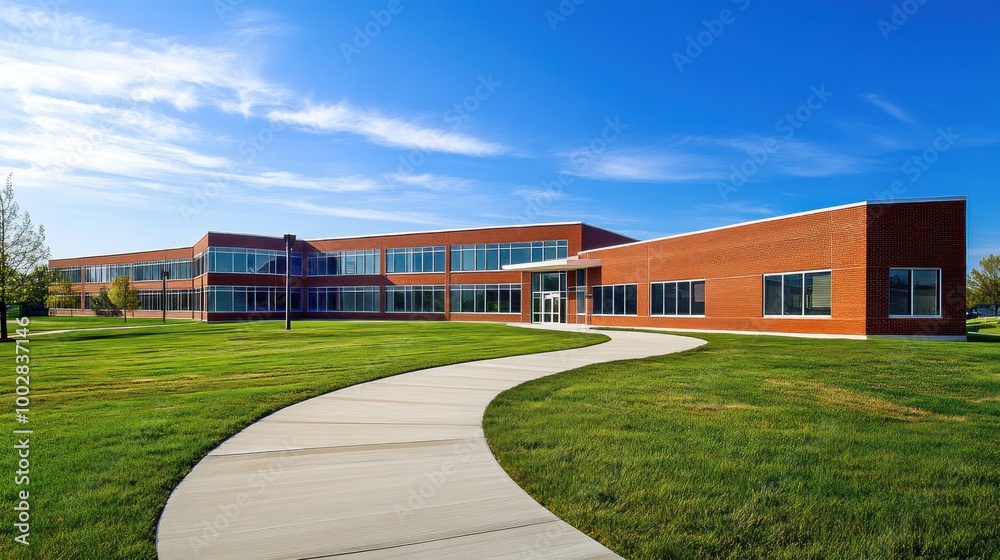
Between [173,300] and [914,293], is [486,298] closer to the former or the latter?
[914,293]

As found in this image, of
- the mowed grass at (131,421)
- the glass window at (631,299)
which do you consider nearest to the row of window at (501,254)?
the glass window at (631,299)

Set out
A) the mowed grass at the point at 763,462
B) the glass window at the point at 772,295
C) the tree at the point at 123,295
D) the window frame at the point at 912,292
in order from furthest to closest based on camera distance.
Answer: the tree at the point at 123,295, the glass window at the point at 772,295, the window frame at the point at 912,292, the mowed grass at the point at 763,462

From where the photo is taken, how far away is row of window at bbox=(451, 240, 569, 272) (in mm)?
52281

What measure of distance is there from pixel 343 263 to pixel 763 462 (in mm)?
61830

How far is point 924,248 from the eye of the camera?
24.4 meters

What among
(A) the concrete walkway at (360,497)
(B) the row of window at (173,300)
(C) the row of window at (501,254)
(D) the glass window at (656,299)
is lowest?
(B) the row of window at (173,300)

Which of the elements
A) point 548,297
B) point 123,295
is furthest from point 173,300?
point 548,297

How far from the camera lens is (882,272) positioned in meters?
24.5

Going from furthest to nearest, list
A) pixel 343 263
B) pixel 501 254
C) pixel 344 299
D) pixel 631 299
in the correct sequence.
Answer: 1. pixel 343 263
2. pixel 344 299
3. pixel 501 254
4. pixel 631 299

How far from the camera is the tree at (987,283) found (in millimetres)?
66062

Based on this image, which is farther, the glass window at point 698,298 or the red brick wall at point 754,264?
the glass window at point 698,298

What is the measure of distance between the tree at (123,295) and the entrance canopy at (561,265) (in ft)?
147

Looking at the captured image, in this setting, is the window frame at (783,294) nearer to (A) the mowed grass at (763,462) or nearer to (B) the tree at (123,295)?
(A) the mowed grass at (763,462)

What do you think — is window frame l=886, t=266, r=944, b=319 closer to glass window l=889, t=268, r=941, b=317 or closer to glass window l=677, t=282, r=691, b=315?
glass window l=889, t=268, r=941, b=317
